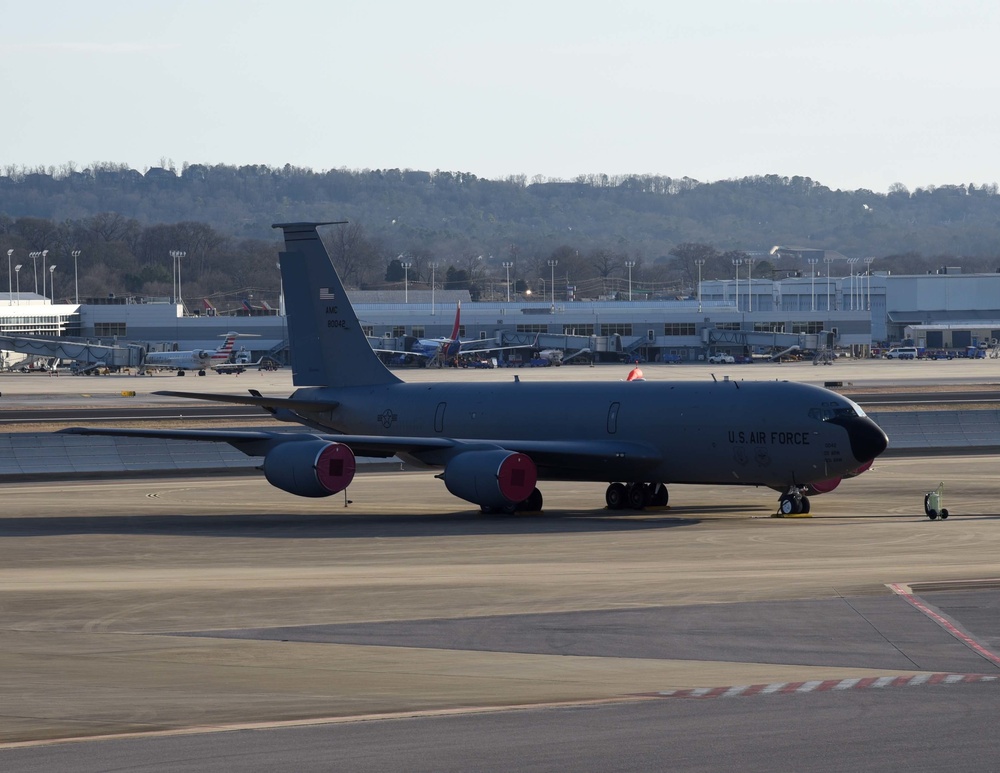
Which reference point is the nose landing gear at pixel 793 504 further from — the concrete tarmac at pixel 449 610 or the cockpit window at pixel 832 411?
the cockpit window at pixel 832 411

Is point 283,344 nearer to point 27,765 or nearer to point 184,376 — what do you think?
point 184,376

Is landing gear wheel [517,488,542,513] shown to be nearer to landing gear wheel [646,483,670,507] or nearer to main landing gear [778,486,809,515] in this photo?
landing gear wheel [646,483,670,507]

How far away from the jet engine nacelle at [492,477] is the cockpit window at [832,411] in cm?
790

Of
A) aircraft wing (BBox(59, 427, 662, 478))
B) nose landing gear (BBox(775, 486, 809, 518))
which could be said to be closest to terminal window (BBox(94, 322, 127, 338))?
aircraft wing (BBox(59, 427, 662, 478))

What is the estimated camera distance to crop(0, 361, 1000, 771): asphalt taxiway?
15727 mm

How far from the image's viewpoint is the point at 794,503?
41125mm

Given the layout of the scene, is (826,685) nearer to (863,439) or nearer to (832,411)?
(863,439)

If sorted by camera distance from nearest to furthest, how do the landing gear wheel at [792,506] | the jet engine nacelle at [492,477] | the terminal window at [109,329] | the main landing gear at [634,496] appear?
the jet engine nacelle at [492,477]
the landing gear wheel at [792,506]
the main landing gear at [634,496]
the terminal window at [109,329]

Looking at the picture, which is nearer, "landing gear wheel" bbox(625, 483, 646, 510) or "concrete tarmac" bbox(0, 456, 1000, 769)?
"concrete tarmac" bbox(0, 456, 1000, 769)

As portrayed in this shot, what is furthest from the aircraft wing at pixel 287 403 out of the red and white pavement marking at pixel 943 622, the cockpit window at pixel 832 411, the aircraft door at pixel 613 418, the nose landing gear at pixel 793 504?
the red and white pavement marking at pixel 943 622

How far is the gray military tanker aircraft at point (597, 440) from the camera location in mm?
40250

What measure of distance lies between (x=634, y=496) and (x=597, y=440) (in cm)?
206

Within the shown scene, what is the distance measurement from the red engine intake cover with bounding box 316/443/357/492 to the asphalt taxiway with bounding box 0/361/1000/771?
1.41 m

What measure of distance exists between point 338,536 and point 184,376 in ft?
371
